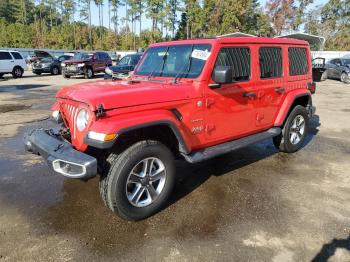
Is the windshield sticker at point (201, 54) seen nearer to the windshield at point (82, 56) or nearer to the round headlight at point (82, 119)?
the round headlight at point (82, 119)

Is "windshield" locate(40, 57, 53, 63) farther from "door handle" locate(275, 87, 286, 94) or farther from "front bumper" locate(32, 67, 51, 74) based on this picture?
"door handle" locate(275, 87, 286, 94)

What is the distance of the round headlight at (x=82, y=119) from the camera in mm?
3338

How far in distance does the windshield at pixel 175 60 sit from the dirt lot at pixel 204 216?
1.62 m

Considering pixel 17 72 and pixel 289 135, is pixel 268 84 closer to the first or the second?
pixel 289 135

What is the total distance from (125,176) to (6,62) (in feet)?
70.0

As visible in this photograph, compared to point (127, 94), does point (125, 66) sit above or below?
below

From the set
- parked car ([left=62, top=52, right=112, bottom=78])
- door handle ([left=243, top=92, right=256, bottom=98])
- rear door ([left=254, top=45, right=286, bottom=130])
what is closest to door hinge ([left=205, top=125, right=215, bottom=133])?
door handle ([left=243, top=92, right=256, bottom=98])

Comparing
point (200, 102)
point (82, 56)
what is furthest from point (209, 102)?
point (82, 56)

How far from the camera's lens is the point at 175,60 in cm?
445

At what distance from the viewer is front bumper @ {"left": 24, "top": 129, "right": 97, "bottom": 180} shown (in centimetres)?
303

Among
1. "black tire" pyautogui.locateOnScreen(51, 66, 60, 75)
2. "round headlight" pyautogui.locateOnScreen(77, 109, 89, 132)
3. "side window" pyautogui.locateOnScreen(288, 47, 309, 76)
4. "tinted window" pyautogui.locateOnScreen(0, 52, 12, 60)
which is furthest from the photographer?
"black tire" pyautogui.locateOnScreen(51, 66, 60, 75)

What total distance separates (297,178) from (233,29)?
46152mm

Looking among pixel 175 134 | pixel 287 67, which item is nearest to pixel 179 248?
pixel 175 134

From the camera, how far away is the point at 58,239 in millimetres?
3238
